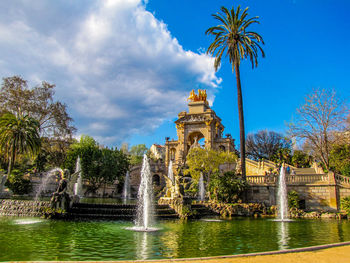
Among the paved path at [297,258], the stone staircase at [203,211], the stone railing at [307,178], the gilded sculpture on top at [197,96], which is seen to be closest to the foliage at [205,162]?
the stone railing at [307,178]

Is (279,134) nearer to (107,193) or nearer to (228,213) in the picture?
(107,193)

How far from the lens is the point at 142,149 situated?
330 ft

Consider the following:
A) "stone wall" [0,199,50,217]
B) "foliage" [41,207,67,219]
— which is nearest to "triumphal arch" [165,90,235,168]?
"stone wall" [0,199,50,217]

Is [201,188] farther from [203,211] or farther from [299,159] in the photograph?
[299,159]

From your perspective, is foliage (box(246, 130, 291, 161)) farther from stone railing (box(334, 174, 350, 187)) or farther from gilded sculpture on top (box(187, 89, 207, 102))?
stone railing (box(334, 174, 350, 187))

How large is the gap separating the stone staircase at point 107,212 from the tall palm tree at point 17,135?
54.3 feet

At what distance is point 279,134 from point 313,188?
2012 inches

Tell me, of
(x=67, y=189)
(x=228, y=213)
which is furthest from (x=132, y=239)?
(x=228, y=213)

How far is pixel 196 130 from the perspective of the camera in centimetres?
6094

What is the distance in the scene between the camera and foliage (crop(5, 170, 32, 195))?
32.0 meters

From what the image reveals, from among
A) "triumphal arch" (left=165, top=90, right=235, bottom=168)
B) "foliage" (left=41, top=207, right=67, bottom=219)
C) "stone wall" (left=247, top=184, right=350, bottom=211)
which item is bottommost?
"foliage" (left=41, top=207, right=67, bottom=219)

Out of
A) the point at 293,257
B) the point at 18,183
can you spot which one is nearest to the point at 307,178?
the point at 293,257

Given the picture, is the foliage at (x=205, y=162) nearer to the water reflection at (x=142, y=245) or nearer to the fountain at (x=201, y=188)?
the fountain at (x=201, y=188)

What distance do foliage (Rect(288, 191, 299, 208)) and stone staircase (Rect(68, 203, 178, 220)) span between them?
34.7 ft
